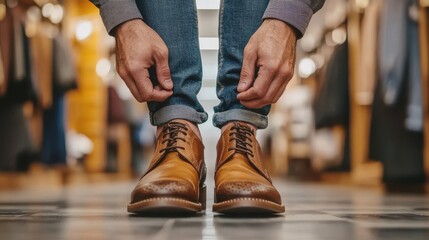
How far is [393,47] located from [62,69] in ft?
8.56

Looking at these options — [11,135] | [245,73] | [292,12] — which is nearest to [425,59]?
[292,12]

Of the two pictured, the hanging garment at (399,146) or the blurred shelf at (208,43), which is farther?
the blurred shelf at (208,43)

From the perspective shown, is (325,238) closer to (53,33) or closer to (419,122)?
(419,122)

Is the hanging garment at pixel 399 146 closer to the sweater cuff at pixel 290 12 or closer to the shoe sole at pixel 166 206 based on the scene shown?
the sweater cuff at pixel 290 12

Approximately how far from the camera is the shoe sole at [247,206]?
113cm

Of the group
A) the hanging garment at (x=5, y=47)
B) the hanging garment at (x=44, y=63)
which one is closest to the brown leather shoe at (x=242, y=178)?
the hanging garment at (x=5, y=47)

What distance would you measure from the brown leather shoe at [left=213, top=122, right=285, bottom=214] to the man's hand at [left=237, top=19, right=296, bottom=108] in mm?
102

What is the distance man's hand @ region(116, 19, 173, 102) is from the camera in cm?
123

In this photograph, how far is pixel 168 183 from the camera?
116cm

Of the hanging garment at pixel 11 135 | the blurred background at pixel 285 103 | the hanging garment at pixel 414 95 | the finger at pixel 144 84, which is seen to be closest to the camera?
the finger at pixel 144 84

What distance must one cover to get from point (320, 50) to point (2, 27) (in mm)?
3588

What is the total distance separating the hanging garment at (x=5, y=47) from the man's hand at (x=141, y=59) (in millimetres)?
2347

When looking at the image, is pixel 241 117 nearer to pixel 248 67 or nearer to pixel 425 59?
pixel 248 67

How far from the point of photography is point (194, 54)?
1.37 m
